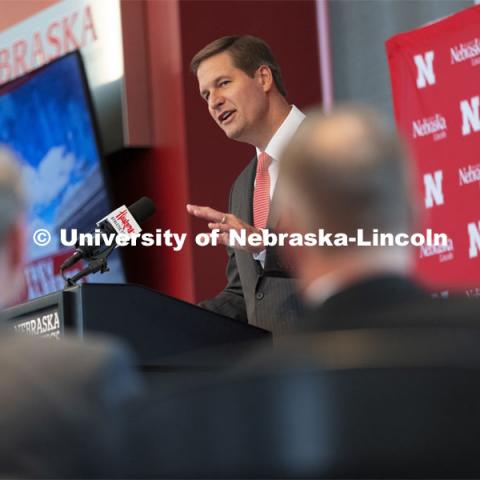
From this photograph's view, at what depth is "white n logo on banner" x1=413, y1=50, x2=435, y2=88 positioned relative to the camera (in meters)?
5.55

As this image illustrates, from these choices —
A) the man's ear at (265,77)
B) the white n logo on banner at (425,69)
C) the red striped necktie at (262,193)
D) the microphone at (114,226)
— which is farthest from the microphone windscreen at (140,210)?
the white n logo on banner at (425,69)

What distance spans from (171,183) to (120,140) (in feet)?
1.28

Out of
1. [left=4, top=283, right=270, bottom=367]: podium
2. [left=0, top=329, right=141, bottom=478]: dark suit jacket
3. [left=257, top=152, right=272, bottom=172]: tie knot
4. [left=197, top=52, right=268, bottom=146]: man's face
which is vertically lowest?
[left=0, top=329, right=141, bottom=478]: dark suit jacket

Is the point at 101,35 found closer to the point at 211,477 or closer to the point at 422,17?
the point at 422,17

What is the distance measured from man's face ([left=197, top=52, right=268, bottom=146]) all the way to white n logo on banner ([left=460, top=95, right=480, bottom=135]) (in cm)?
153

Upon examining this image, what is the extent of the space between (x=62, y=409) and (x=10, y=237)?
12.1 inches

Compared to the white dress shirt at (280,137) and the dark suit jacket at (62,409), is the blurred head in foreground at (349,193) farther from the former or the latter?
the white dress shirt at (280,137)

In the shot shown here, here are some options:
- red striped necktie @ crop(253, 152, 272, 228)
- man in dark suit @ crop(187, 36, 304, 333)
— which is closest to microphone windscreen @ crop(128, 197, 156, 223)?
man in dark suit @ crop(187, 36, 304, 333)

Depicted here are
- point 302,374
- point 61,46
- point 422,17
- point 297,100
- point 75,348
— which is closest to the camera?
point 302,374

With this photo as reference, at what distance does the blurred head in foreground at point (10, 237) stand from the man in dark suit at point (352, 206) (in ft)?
1.15

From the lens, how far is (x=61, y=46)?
6793mm

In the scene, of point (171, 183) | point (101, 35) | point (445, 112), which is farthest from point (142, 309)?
point (101, 35)

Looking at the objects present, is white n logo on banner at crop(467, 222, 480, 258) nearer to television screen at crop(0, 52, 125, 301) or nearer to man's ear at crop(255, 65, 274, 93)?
man's ear at crop(255, 65, 274, 93)

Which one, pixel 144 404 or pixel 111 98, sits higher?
pixel 111 98
